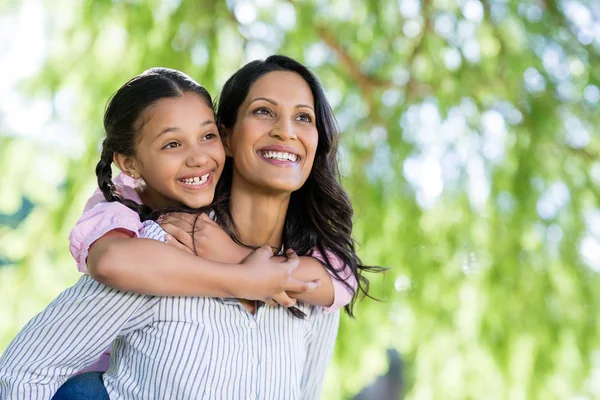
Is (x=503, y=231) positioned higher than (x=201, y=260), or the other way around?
(x=201, y=260)

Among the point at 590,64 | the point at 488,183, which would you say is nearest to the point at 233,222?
the point at 488,183

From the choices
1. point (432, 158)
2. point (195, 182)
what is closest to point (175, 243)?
point (195, 182)

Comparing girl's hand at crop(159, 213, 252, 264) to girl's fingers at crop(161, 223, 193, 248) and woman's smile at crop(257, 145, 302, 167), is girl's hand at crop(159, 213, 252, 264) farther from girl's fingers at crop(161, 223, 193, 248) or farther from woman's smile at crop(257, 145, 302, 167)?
woman's smile at crop(257, 145, 302, 167)

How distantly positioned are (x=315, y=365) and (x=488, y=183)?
2.12 m

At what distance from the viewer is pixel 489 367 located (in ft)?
13.3

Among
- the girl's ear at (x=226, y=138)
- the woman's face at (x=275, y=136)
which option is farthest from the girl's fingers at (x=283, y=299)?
the girl's ear at (x=226, y=138)

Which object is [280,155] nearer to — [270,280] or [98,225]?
[270,280]

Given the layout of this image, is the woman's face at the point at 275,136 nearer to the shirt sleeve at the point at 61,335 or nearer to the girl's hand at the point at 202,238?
the girl's hand at the point at 202,238

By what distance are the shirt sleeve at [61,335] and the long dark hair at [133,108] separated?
0.23 m

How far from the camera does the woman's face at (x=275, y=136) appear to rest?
1.87 metres

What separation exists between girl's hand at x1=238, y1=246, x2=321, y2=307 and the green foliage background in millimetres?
1975

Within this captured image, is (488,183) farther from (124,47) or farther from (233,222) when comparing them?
(233,222)

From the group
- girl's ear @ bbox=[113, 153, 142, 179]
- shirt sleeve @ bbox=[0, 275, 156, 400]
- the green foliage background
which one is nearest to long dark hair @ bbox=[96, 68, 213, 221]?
girl's ear @ bbox=[113, 153, 142, 179]

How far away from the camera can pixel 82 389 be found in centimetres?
173
